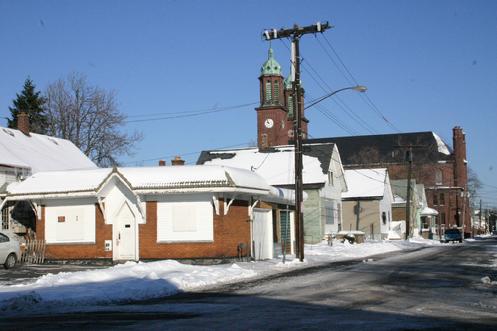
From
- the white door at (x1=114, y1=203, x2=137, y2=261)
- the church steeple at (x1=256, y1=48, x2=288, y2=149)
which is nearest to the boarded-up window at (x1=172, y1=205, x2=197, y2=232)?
the white door at (x1=114, y1=203, x2=137, y2=261)

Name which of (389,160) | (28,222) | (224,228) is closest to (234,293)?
(224,228)

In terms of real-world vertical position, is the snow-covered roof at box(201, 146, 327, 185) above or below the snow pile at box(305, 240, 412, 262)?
above

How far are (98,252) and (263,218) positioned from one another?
8.02m

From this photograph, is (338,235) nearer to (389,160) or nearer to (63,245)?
(63,245)

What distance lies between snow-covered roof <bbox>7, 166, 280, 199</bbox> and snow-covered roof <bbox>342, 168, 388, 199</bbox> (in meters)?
32.6

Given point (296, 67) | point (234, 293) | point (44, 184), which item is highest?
point (296, 67)

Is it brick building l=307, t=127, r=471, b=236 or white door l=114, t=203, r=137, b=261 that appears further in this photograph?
brick building l=307, t=127, r=471, b=236

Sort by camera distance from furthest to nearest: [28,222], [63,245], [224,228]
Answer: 1. [28,222]
2. [63,245]
3. [224,228]

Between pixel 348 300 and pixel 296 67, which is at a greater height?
pixel 296 67

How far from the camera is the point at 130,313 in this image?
13164mm

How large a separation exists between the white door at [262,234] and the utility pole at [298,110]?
195 cm

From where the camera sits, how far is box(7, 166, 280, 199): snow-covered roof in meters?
28.0

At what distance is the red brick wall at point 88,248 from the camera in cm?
2973

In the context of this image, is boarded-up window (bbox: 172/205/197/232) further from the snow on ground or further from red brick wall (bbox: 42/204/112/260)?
the snow on ground
